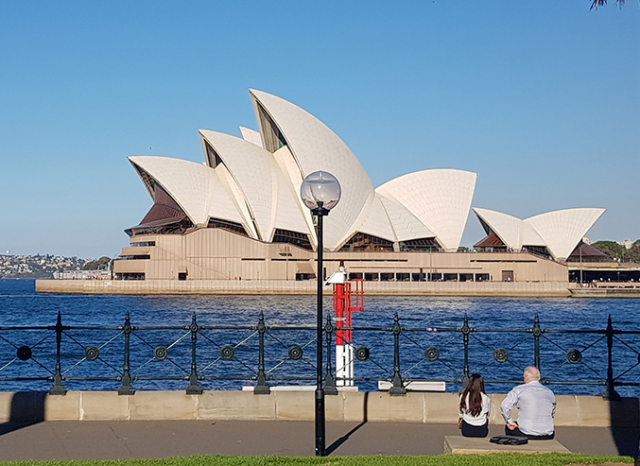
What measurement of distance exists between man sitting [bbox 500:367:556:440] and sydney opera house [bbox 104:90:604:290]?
62.8m

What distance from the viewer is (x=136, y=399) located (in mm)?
9359

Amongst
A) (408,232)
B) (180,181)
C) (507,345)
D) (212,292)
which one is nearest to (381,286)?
(408,232)

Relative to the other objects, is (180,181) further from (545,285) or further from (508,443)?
(508,443)

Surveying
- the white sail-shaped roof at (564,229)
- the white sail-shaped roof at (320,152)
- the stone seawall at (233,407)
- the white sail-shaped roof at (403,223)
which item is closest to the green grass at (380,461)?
the stone seawall at (233,407)

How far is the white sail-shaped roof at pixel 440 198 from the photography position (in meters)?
80.9

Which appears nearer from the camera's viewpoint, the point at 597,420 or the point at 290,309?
the point at 597,420

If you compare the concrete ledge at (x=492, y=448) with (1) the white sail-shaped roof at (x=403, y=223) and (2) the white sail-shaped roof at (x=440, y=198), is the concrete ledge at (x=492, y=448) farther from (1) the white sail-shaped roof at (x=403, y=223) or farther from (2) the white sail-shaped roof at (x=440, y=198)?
(2) the white sail-shaped roof at (x=440, y=198)

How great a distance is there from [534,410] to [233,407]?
370 centimetres

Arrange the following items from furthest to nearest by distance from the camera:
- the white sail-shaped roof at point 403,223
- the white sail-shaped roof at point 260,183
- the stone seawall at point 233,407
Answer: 1. the white sail-shaped roof at point 403,223
2. the white sail-shaped roof at point 260,183
3. the stone seawall at point 233,407

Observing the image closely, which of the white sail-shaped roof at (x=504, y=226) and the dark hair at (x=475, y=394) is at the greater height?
the white sail-shaped roof at (x=504, y=226)

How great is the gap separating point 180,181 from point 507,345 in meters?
46.6

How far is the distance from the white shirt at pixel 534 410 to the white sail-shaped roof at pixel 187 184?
67.3 m

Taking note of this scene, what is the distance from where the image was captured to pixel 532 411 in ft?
24.0

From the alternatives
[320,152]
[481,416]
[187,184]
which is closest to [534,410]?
[481,416]
